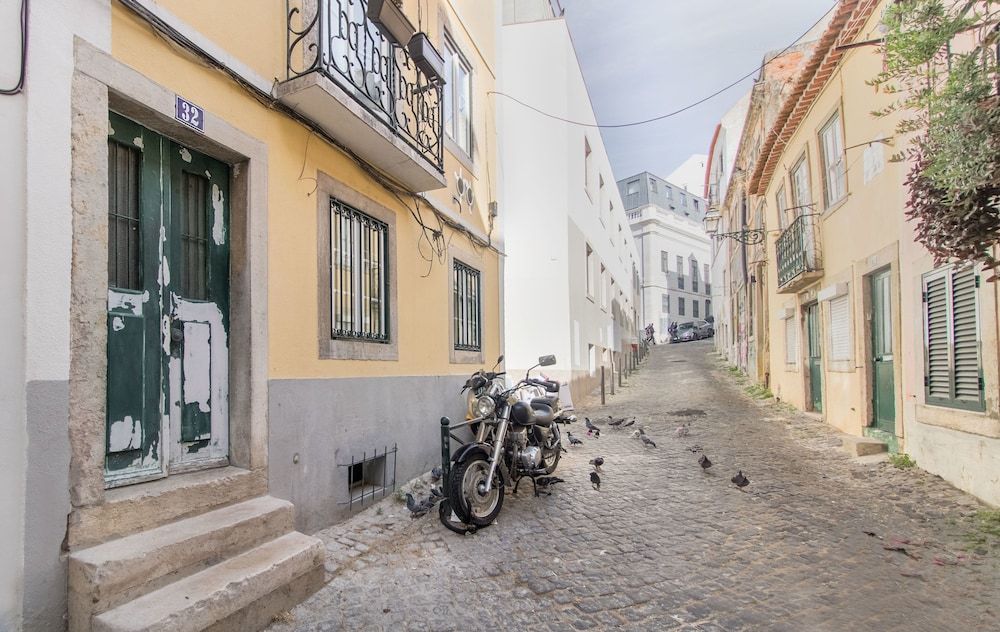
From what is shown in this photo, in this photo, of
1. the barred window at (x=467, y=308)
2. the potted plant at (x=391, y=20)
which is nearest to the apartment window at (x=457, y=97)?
the potted plant at (x=391, y=20)

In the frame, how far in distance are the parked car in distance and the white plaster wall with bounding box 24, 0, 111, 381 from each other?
37.5 m

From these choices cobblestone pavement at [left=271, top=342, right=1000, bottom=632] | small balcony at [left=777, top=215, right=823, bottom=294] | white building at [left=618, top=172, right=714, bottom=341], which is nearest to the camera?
cobblestone pavement at [left=271, top=342, right=1000, bottom=632]

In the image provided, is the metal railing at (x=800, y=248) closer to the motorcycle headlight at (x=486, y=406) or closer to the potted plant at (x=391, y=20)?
the motorcycle headlight at (x=486, y=406)

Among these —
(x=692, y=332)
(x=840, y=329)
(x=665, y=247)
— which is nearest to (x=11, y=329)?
(x=840, y=329)

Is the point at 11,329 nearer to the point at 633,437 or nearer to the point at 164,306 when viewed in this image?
the point at 164,306

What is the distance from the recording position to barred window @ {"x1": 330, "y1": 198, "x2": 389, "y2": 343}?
500 cm

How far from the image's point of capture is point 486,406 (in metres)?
4.98

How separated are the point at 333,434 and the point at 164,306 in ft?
5.79

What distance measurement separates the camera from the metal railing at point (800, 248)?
9.81 meters

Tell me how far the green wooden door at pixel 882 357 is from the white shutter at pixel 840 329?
689 mm

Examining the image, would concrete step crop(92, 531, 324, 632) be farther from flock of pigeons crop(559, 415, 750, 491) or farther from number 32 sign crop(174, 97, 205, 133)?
flock of pigeons crop(559, 415, 750, 491)

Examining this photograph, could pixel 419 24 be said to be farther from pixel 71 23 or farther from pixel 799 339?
pixel 799 339

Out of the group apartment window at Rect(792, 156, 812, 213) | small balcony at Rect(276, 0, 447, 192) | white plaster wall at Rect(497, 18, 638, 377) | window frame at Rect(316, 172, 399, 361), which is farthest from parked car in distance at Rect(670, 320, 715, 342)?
window frame at Rect(316, 172, 399, 361)

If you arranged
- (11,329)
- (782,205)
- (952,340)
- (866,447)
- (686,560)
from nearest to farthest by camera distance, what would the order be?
(11,329), (686,560), (952,340), (866,447), (782,205)
